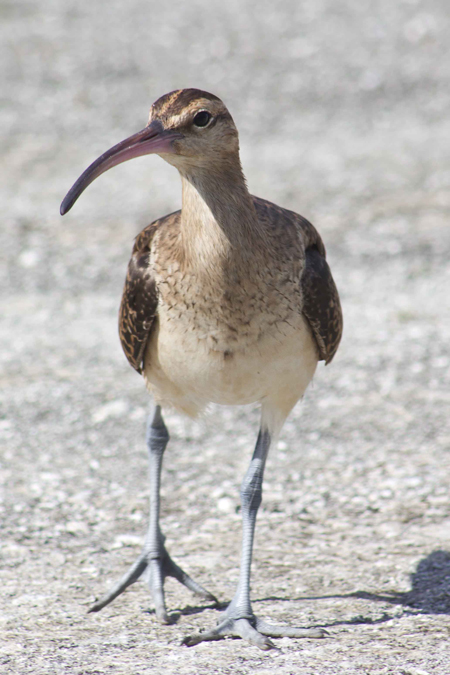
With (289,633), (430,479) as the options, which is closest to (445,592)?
(289,633)

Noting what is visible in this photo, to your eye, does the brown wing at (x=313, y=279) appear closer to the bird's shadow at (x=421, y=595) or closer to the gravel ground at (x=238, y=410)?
the bird's shadow at (x=421, y=595)

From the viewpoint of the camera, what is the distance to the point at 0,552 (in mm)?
6500

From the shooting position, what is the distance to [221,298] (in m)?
5.05

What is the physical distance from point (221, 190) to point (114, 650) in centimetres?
278

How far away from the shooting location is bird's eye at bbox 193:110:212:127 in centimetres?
474

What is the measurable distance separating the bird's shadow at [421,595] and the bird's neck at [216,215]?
2.47 metres

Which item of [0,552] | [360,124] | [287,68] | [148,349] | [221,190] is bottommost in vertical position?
[0,552]

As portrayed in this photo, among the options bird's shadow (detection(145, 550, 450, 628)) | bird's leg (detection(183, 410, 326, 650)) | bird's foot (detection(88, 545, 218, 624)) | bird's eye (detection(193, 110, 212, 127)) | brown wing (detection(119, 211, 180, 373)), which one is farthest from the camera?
bird's foot (detection(88, 545, 218, 624))

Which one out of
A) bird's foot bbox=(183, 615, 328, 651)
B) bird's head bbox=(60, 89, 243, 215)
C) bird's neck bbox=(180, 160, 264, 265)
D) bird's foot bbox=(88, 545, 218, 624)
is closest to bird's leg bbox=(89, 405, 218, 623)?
bird's foot bbox=(88, 545, 218, 624)

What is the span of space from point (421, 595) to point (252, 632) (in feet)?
4.36

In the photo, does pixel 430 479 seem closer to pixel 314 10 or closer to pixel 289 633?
pixel 289 633

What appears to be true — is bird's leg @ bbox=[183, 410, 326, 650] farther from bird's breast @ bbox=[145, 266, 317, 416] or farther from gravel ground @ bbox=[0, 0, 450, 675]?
bird's breast @ bbox=[145, 266, 317, 416]

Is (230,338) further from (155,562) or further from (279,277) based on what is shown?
(155,562)

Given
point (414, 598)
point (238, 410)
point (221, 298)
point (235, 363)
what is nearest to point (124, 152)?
point (221, 298)
